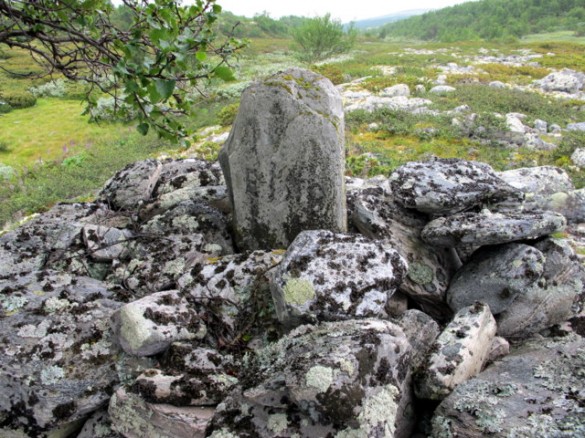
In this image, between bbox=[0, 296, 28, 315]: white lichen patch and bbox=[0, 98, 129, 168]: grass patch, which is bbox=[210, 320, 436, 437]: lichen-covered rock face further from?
bbox=[0, 98, 129, 168]: grass patch

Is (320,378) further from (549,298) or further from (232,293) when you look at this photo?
(549,298)

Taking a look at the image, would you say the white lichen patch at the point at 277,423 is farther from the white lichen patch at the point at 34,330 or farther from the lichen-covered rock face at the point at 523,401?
the white lichen patch at the point at 34,330

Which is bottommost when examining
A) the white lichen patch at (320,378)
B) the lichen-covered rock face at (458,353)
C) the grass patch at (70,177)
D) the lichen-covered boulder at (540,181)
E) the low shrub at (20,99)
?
the grass patch at (70,177)

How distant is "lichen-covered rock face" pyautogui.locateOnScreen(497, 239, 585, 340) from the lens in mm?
6016

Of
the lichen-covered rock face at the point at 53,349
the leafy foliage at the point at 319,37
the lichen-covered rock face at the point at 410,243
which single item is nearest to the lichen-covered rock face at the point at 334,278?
the lichen-covered rock face at the point at 410,243

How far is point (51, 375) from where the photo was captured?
4.73 metres

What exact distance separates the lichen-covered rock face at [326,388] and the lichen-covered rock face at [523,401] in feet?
2.00

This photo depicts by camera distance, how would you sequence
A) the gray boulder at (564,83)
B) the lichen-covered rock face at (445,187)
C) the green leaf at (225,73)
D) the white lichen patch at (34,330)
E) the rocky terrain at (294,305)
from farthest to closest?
the gray boulder at (564,83), the lichen-covered rock face at (445,187), the white lichen patch at (34,330), the rocky terrain at (294,305), the green leaf at (225,73)

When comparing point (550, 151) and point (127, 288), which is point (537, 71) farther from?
point (127, 288)

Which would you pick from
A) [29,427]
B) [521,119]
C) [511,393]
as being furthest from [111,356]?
[521,119]

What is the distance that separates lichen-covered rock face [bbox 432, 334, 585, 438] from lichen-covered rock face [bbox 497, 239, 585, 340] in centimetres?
104

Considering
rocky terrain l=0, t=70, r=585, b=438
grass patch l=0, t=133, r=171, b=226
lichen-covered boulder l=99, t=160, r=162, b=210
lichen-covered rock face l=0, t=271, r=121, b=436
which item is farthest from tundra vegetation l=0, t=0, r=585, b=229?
lichen-covered rock face l=0, t=271, r=121, b=436

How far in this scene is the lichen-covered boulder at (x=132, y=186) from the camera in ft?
27.6

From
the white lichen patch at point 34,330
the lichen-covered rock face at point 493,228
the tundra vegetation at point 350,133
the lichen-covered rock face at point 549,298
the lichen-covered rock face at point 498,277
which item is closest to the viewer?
the white lichen patch at point 34,330
